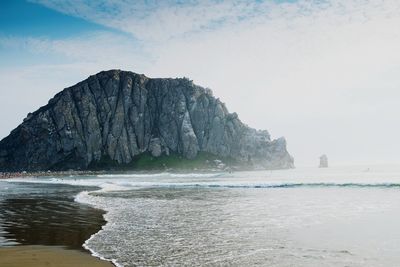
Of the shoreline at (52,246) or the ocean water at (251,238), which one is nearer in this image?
the shoreline at (52,246)

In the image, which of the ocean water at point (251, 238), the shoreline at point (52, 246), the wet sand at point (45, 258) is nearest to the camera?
the wet sand at point (45, 258)

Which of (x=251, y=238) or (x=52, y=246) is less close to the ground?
(x=251, y=238)

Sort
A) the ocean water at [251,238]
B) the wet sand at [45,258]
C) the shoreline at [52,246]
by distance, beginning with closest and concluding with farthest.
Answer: the wet sand at [45,258] < the shoreline at [52,246] < the ocean water at [251,238]

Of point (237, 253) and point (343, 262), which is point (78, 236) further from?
point (343, 262)

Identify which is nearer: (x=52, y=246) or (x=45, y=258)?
(x=45, y=258)

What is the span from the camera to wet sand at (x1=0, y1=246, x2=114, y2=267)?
1198 cm

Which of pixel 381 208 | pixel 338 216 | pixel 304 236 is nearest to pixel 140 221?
pixel 304 236

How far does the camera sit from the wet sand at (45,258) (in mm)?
11977

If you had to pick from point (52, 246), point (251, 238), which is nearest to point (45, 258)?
point (52, 246)

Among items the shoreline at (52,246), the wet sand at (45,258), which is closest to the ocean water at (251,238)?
the shoreline at (52,246)

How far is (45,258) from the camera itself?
Answer: 503 inches

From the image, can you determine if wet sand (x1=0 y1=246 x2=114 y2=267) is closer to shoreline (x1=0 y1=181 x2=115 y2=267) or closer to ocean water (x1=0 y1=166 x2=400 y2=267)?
shoreline (x1=0 y1=181 x2=115 y2=267)

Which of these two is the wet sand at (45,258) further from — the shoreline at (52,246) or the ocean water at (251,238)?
the ocean water at (251,238)

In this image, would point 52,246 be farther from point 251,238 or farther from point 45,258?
point 251,238
